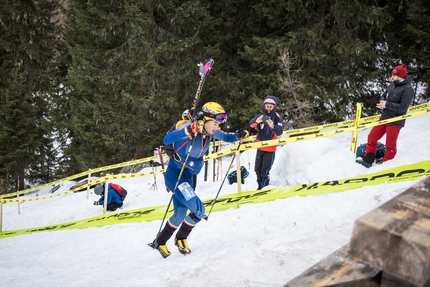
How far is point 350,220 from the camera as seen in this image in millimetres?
4258

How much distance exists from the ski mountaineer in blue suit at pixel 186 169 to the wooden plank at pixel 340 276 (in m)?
3.30

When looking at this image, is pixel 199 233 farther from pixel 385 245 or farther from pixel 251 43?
pixel 251 43

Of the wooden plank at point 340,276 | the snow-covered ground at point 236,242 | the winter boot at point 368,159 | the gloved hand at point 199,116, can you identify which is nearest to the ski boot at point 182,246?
the snow-covered ground at point 236,242

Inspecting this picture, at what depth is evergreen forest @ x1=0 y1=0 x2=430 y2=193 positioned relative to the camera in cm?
1546

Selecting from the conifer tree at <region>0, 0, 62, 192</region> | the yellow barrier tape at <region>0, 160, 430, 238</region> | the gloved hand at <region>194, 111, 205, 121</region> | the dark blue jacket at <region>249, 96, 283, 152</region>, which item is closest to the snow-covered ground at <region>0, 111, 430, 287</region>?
the yellow barrier tape at <region>0, 160, 430, 238</region>

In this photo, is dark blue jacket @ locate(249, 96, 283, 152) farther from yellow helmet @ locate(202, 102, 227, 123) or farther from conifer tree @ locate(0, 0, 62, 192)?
conifer tree @ locate(0, 0, 62, 192)

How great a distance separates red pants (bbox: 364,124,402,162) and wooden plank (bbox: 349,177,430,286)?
19.8 ft

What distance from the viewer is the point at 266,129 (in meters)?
7.95

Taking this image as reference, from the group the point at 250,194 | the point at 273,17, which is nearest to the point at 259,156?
the point at 250,194

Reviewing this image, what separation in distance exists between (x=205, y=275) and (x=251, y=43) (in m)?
16.0

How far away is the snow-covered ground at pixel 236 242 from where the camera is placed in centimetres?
342

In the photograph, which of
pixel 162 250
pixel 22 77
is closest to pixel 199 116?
pixel 162 250

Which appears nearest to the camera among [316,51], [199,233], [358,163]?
[199,233]

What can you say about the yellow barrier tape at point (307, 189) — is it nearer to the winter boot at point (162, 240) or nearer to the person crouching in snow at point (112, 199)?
the winter boot at point (162, 240)
